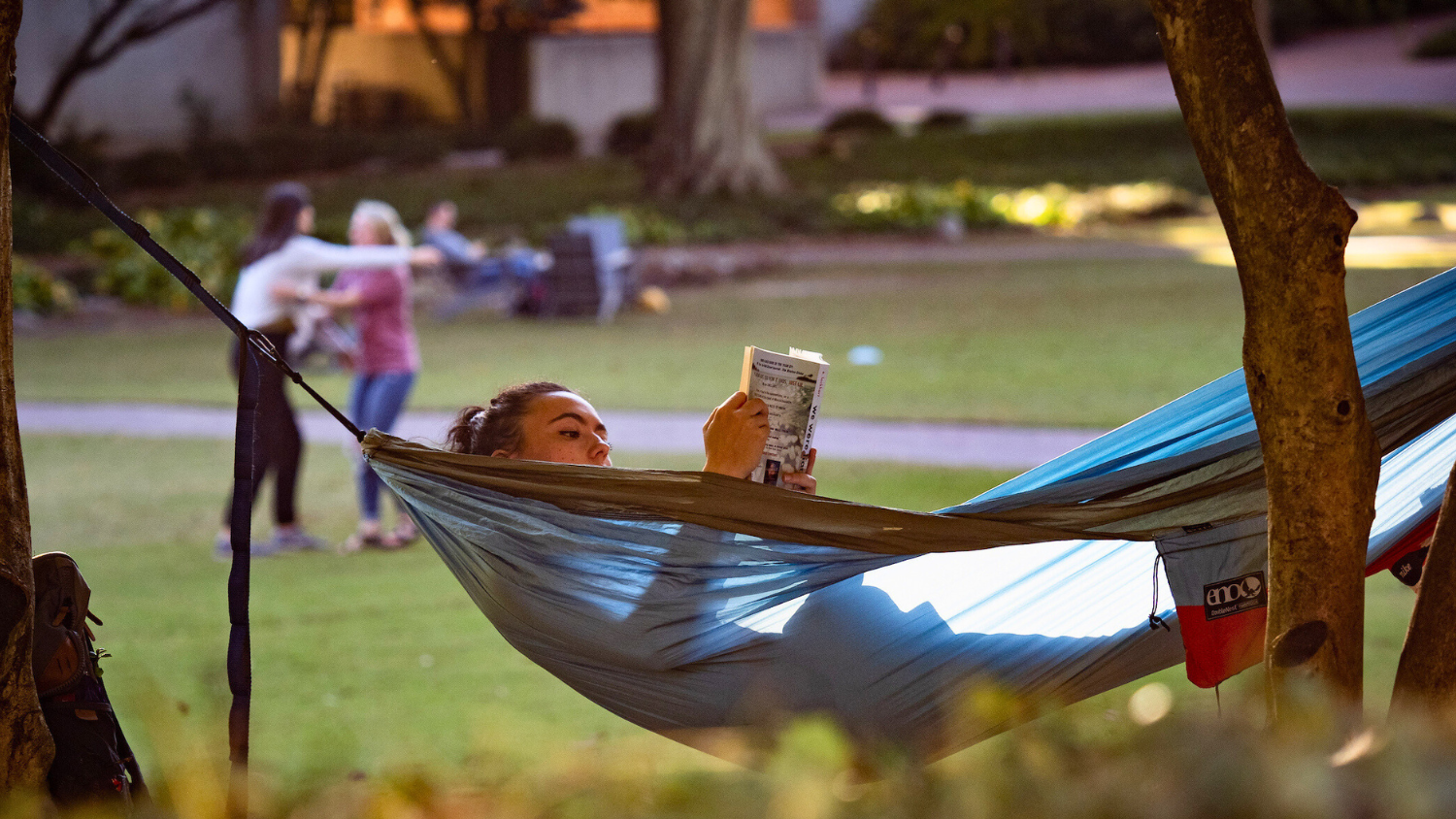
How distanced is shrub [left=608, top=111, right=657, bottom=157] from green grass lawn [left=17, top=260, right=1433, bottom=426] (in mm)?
15207

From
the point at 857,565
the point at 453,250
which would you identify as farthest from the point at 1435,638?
the point at 453,250

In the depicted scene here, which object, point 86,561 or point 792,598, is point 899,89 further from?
point 792,598

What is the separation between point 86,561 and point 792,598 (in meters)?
5.15

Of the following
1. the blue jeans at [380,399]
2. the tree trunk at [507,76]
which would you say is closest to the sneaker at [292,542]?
the blue jeans at [380,399]

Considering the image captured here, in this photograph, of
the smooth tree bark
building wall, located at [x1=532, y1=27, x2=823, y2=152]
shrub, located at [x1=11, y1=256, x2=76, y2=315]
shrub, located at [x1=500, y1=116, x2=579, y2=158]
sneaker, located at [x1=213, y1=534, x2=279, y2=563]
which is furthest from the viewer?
building wall, located at [x1=532, y1=27, x2=823, y2=152]

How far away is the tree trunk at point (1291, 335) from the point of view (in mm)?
2574

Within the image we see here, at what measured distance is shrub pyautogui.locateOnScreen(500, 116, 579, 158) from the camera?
3294cm

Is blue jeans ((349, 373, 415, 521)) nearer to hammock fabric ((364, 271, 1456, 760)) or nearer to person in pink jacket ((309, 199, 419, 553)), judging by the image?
person in pink jacket ((309, 199, 419, 553))

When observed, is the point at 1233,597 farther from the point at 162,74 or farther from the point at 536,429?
the point at 162,74

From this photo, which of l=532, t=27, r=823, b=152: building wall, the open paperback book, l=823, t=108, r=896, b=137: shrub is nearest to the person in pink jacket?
the open paperback book

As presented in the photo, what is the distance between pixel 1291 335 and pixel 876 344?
10.9m

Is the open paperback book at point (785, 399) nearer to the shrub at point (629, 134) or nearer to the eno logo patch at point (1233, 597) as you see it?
the eno logo patch at point (1233, 597)

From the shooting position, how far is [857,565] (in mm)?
3055

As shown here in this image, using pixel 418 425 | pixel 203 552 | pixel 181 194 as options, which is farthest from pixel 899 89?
pixel 203 552
